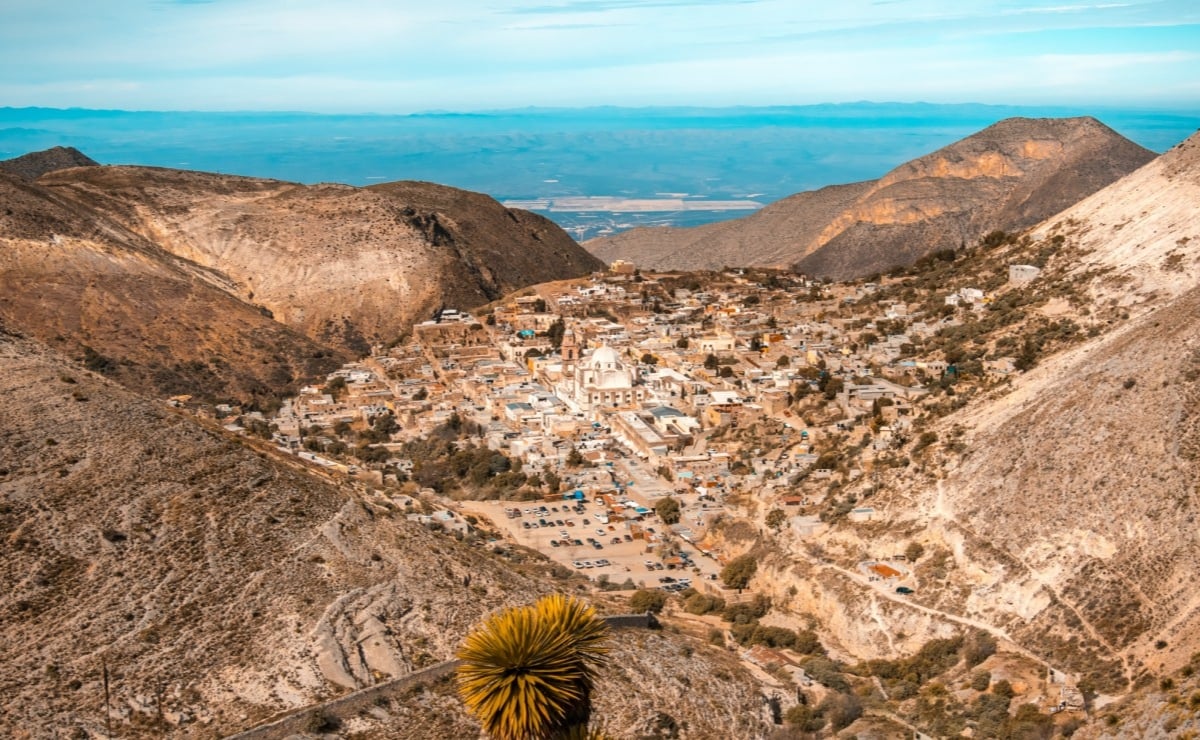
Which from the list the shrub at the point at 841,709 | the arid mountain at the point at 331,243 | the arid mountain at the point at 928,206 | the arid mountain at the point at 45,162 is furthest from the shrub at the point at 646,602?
the arid mountain at the point at 45,162

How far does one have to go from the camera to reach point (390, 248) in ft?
259

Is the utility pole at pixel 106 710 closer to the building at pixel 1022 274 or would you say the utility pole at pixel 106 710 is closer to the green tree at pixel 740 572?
the green tree at pixel 740 572

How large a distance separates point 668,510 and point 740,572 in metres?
5.20

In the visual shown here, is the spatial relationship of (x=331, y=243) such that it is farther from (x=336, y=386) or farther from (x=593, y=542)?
(x=593, y=542)

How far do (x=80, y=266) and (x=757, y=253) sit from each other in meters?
62.1

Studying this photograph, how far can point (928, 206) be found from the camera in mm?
102000

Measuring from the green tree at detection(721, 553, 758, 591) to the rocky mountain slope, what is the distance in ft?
6.39

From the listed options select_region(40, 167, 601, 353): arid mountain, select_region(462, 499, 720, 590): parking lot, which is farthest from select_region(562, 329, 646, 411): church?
select_region(40, 167, 601, 353): arid mountain

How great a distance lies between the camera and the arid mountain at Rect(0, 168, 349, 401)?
5731 cm

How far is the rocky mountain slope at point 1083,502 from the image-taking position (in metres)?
24.5

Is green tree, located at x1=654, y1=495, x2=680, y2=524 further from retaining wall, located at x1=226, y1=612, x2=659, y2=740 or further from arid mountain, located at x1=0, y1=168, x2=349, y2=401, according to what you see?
arid mountain, located at x1=0, y1=168, x2=349, y2=401

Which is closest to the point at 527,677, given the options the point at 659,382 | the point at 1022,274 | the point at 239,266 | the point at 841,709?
the point at 841,709

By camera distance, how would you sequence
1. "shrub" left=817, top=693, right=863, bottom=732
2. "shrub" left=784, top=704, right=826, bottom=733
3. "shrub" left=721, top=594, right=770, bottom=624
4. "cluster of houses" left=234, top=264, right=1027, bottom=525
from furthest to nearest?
"cluster of houses" left=234, top=264, right=1027, bottom=525, "shrub" left=721, top=594, right=770, bottom=624, "shrub" left=817, top=693, right=863, bottom=732, "shrub" left=784, top=704, right=826, bottom=733

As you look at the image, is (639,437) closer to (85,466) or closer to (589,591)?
(589,591)
